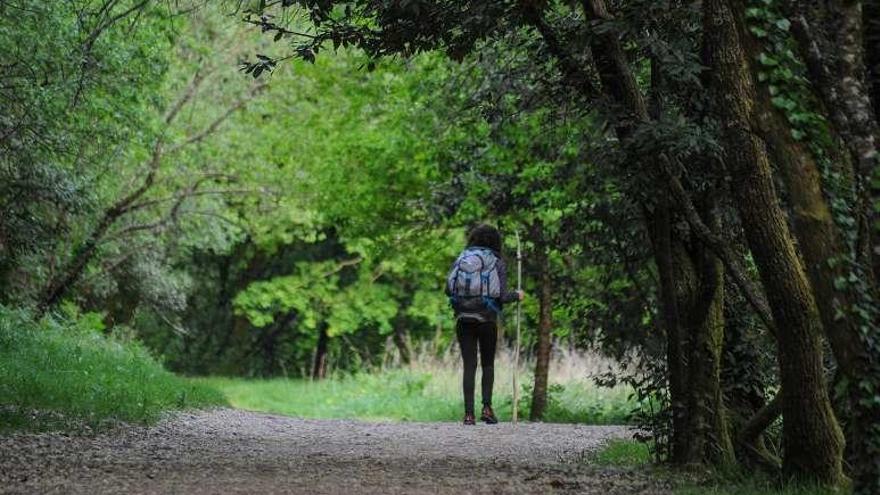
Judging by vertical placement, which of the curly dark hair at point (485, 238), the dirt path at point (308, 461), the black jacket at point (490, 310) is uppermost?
the curly dark hair at point (485, 238)

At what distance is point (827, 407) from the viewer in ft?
22.5

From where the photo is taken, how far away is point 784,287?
6.62 metres

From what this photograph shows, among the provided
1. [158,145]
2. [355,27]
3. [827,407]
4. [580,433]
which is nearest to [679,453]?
[827,407]

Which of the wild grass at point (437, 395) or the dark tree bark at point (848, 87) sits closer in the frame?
the dark tree bark at point (848, 87)

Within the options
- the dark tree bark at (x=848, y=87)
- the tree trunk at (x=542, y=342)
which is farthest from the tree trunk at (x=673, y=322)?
the tree trunk at (x=542, y=342)

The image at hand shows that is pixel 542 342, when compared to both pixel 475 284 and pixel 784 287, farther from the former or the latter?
pixel 784 287

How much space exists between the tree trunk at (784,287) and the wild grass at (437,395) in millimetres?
8288

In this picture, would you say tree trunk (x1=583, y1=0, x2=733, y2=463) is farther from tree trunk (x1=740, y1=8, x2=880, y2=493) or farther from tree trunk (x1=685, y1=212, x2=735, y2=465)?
tree trunk (x1=740, y1=8, x2=880, y2=493)

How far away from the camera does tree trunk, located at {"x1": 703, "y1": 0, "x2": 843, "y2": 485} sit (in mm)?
6652

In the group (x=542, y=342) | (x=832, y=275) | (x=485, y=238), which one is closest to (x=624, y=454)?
(x=485, y=238)

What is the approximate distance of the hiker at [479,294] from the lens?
41.4 ft

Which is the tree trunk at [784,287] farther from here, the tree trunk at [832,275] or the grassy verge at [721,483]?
the tree trunk at [832,275]

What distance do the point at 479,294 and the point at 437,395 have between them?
7401mm

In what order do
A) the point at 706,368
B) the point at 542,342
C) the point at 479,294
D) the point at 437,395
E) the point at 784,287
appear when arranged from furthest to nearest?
the point at 437,395 < the point at 542,342 < the point at 479,294 < the point at 706,368 < the point at 784,287
